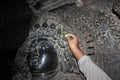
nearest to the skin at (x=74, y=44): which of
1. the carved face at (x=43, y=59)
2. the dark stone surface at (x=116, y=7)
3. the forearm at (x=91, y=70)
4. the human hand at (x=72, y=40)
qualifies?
the human hand at (x=72, y=40)

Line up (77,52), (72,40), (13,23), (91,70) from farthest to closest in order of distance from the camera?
(13,23)
(72,40)
(77,52)
(91,70)

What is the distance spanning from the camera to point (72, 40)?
1.93 meters

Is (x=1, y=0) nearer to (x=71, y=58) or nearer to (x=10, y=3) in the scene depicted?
(x=10, y=3)

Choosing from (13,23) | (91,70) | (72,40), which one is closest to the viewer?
(91,70)

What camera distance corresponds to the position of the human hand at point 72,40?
6.16 ft

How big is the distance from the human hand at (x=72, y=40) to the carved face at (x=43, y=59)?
22 cm

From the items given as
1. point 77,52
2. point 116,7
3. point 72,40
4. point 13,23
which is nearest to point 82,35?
point 72,40

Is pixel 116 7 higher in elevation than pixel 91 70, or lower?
higher

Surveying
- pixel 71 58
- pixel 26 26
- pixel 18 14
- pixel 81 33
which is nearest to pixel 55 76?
pixel 71 58

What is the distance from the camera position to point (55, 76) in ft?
6.39

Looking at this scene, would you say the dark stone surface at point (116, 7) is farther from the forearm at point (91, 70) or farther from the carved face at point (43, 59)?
the carved face at point (43, 59)

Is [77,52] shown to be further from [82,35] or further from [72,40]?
[82,35]

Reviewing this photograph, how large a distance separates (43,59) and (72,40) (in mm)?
373

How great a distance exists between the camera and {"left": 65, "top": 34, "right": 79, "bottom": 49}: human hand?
6.16ft
